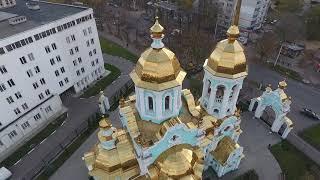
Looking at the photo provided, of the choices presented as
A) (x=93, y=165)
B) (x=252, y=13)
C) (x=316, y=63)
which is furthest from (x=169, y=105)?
(x=252, y=13)

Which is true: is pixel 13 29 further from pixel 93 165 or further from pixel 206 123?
pixel 206 123

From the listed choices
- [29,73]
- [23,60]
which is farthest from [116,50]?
[23,60]

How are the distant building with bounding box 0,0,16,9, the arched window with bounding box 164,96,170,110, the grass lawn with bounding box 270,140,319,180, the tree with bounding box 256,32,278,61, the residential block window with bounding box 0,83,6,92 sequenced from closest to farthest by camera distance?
the arched window with bounding box 164,96,170,110 → the grass lawn with bounding box 270,140,319,180 → the residential block window with bounding box 0,83,6,92 → the distant building with bounding box 0,0,16,9 → the tree with bounding box 256,32,278,61

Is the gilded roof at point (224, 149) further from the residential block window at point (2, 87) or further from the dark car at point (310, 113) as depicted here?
the residential block window at point (2, 87)

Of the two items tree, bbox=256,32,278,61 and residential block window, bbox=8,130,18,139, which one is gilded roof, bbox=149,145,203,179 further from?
tree, bbox=256,32,278,61

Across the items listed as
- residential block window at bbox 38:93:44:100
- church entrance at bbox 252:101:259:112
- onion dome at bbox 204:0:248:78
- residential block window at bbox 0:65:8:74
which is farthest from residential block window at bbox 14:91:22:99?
church entrance at bbox 252:101:259:112

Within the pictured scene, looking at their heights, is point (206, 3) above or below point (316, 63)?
above
